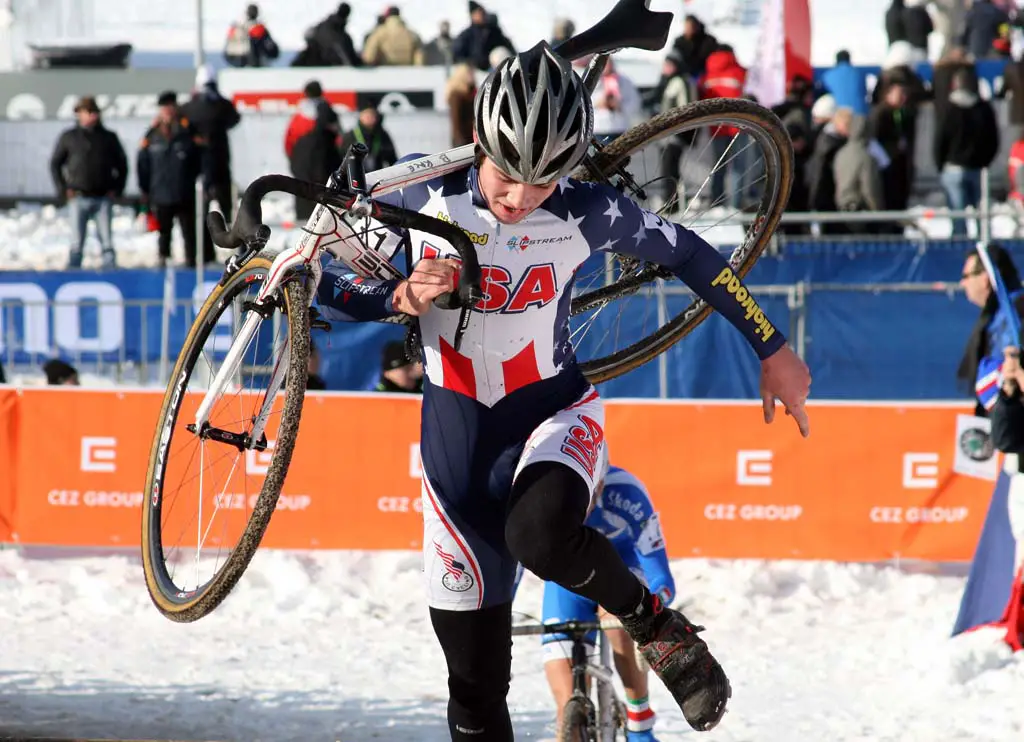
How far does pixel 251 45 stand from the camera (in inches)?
866

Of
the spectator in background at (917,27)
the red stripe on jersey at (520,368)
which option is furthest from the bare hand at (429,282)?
the spectator in background at (917,27)

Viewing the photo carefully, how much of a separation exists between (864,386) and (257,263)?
9640mm

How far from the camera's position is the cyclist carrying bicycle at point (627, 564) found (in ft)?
20.4

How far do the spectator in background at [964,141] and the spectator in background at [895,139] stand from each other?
1.02 ft

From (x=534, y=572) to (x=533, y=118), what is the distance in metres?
1.32

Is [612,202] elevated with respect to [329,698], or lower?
elevated

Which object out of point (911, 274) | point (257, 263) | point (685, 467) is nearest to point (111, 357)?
point (685, 467)

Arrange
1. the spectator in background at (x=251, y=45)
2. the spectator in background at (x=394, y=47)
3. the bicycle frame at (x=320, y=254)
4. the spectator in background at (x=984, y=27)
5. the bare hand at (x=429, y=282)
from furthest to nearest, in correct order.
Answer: the spectator in background at (x=251, y=45)
the spectator in background at (x=394, y=47)
the spectator in background at (x=984, y=27)
the bicycle frame at (x=320, y=254)
the bare hand at (x=429, y=282)

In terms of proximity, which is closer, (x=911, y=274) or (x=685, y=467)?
(x=685, y=467)

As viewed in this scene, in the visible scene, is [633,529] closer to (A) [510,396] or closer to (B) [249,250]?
(A) [510,396]

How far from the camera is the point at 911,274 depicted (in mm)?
13430

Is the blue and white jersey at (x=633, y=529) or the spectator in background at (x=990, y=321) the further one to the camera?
the spectator in background at (x=990, y=321)

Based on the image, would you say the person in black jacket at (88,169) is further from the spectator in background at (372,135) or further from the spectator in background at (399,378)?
the spectator in background at (399,378)

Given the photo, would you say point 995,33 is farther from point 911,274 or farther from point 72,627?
point 72,627
